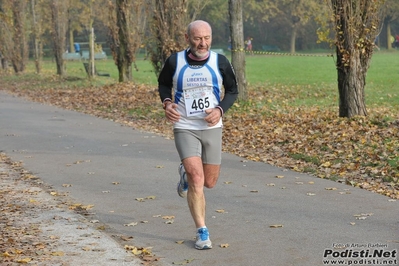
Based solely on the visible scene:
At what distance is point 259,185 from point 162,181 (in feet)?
4.34

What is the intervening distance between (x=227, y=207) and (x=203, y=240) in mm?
2029

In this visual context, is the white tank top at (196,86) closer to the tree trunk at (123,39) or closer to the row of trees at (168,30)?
the row of trees at (168,30)

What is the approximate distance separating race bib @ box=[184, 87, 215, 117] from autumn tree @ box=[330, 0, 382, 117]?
996 centimetres

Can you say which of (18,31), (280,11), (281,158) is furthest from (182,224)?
(280,11)

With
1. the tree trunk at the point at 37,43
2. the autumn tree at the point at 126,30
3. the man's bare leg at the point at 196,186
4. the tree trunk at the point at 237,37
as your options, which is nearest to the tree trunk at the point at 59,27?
the tree trunk at the point at 37,43

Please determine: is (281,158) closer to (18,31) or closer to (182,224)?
(182,224)

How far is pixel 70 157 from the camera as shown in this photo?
14000 millimetres

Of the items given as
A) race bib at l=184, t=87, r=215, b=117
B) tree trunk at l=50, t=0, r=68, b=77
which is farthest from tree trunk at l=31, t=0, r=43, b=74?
race bib at l=184, t=87, r=215, b=117

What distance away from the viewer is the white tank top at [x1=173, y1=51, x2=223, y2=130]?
7.46 metres

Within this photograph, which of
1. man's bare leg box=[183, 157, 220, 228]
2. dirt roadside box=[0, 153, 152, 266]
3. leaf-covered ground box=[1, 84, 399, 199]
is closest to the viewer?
dirt roadside box=[0, 153, 152, 266]

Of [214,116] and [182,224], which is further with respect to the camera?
[182,224]

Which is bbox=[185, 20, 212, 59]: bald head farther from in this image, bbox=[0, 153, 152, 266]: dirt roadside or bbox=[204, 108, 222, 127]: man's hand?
bbox=[0, 153, 152, 266]: dirt roadside

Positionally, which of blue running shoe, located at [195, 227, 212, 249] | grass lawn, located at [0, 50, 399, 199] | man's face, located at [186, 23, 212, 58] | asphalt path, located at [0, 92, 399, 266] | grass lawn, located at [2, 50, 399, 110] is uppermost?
man's face, located at [186, 23, 212, 58]

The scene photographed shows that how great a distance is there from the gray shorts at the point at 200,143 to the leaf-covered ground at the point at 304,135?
308 centimetres
